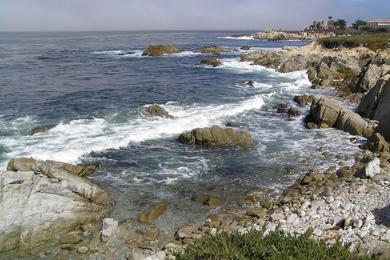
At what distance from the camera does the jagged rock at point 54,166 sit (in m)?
18.2

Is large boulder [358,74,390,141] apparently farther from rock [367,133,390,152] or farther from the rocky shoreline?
the rocky shoreline

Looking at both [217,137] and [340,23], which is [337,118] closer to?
[217,137]

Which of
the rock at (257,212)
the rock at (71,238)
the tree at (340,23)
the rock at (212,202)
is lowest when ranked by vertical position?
the rock at (71,238)

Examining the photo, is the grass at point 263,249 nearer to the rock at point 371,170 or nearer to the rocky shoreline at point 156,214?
the rocky shoreline at point 156,214

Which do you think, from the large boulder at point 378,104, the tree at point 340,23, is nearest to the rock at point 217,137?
the large boulder at point 378,104

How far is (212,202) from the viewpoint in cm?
1781

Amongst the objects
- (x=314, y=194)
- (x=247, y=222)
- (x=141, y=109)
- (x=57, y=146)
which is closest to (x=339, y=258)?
(x=247, y=222)

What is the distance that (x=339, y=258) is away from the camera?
10523mm

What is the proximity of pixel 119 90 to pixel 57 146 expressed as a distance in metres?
20.7

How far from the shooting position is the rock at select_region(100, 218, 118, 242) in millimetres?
14930

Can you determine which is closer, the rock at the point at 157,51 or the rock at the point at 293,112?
the rock at the point at 293,112

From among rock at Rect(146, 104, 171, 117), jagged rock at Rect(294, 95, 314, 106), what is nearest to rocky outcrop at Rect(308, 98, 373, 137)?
jagged rock at Rect(294, 95, 314, 106)

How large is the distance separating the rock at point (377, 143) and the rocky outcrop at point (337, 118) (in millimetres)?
2654

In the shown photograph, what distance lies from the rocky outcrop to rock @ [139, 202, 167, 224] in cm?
1613
